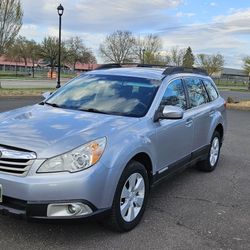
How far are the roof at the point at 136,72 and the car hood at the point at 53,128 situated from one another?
1027mm

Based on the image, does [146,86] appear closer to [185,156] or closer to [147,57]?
[185,156]

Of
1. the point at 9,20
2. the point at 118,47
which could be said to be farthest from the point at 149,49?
the point at 9,20

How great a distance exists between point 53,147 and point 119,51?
280 ft

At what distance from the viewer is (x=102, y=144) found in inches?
161

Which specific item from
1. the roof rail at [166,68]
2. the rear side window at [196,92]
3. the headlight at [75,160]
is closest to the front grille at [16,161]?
the headlight at [75,160]

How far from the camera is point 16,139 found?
3.99 m

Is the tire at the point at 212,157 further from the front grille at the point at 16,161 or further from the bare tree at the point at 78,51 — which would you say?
the bare tree at the point at 78,51

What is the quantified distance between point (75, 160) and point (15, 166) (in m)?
0.54

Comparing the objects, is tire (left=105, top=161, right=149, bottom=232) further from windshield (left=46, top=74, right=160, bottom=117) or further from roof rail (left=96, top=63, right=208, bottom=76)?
roof rail (left=96, top=63, right=208, bottom=76)

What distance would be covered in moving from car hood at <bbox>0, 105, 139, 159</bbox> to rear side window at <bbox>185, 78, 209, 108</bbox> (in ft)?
5.83

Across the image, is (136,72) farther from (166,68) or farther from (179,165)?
(179,165)

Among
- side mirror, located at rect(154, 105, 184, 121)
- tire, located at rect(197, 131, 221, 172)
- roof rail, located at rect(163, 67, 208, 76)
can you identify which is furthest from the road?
roof rail, located at rect(163, 67, 208, 76)

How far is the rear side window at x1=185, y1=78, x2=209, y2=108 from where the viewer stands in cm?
633

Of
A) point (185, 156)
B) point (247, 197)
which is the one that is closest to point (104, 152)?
point (185, 156)
